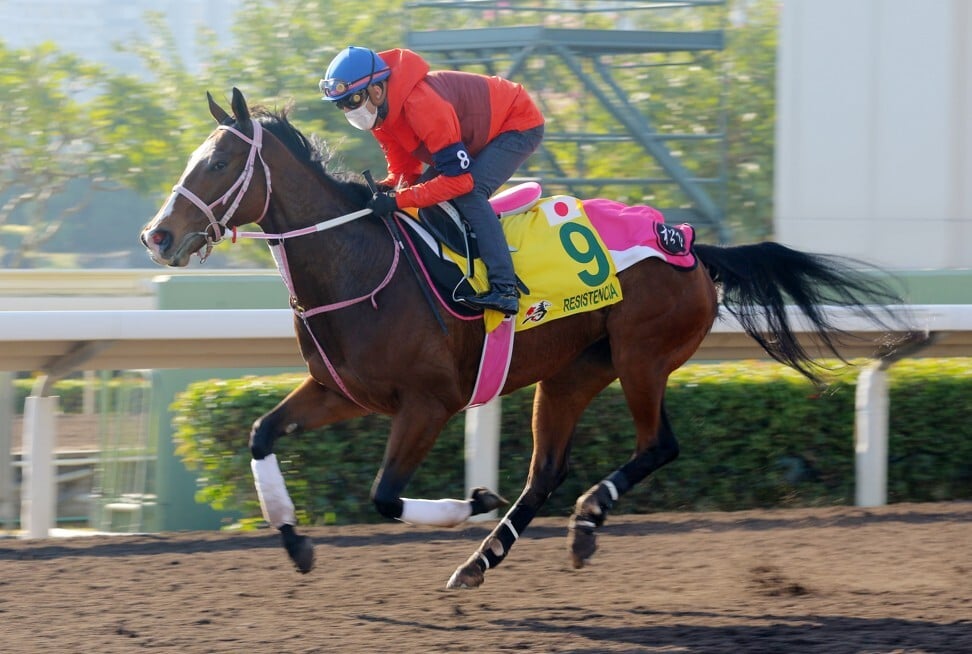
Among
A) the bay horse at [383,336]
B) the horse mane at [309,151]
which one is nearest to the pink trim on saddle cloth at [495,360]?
the bay horse at [383,336]

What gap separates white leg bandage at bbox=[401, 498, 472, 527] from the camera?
4445 mm

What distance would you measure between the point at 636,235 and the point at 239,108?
1.55 m

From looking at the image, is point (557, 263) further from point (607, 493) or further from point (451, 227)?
point (607, 493)

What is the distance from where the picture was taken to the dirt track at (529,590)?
3936 mm

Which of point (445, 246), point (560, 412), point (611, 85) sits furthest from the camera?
point (611, 85)

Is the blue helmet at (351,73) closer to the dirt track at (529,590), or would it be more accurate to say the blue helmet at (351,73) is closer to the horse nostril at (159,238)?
the horse nostril at (159,238)

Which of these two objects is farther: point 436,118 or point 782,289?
point 782,289

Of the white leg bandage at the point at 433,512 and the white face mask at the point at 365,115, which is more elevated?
the white face mask at the point at 365,115

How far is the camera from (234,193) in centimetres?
425

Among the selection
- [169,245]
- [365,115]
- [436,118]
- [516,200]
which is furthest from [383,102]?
[169,245]

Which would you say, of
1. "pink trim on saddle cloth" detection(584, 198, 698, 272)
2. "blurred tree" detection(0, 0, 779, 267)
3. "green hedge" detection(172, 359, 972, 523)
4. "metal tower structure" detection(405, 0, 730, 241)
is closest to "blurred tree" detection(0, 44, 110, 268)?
"blurred tree" detection(0, 0, 779, 267)

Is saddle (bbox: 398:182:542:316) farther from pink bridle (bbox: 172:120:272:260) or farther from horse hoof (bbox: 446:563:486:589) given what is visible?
horse hoof (bbox: 446:563:486:589)

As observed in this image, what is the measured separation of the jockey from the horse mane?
0.10m

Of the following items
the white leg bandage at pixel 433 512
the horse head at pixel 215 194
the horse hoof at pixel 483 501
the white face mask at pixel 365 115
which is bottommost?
the horse hoof at pixel 483 501
